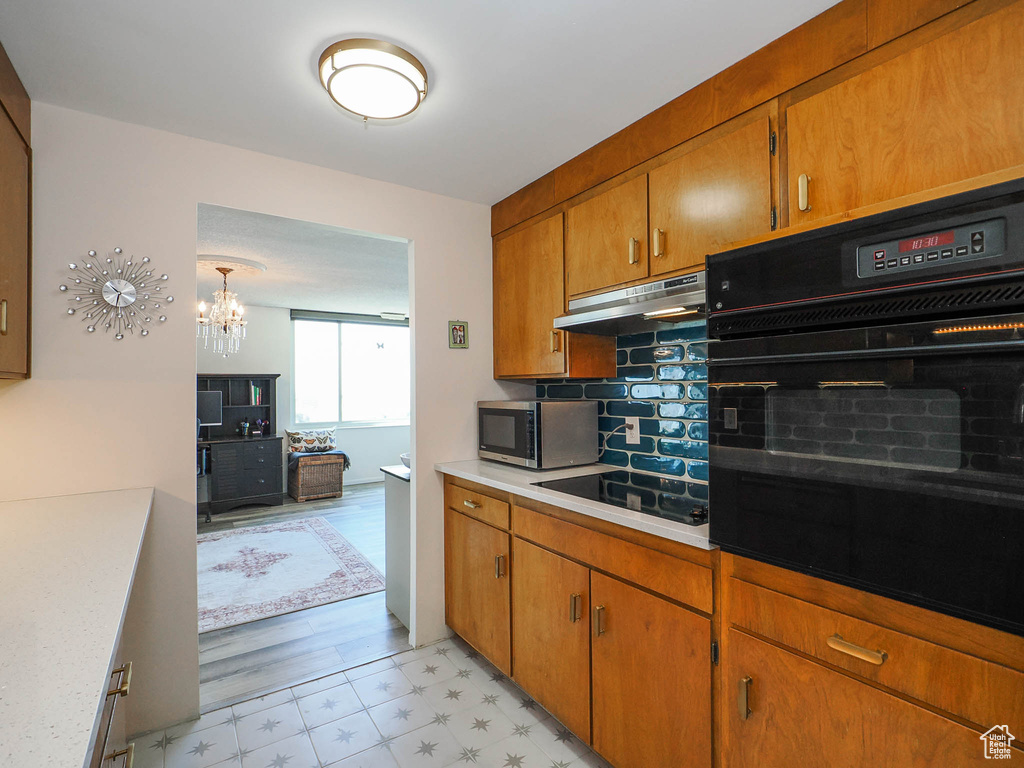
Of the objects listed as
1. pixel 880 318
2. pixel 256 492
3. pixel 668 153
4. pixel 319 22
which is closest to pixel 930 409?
pixel 880 318

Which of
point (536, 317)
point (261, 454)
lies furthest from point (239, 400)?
point (536, 317)

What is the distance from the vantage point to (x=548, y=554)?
6.39 ft

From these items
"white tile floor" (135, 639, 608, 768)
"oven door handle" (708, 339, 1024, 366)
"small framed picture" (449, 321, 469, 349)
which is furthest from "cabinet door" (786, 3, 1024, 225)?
"white tile floor" (135, 639, 608, 768)

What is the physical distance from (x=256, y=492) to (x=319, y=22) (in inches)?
209

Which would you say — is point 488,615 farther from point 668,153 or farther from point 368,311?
point 368,311

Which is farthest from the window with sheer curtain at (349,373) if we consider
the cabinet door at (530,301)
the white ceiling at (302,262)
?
the cabinet door at (530,301)

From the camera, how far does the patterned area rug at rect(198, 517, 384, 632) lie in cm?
308

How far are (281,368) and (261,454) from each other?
1.22 meters

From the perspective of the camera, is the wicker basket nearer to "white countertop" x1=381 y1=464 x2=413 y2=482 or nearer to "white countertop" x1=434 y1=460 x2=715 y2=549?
"white countertop" x1=381 y1=464 x2=413 y2=482

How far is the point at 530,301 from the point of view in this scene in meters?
2.54

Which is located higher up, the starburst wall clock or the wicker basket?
the starburst wall clock

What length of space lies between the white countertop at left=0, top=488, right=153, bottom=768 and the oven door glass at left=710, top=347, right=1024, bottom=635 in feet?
4.22

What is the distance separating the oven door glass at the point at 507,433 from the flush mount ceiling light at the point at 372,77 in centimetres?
133

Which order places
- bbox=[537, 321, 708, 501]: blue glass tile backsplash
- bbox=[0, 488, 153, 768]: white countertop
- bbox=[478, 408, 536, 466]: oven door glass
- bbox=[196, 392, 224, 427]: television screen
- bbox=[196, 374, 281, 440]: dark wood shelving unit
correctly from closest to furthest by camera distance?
bbox=[0, 488, 153, 768]: white countertop → bbox=[537, 321, 708, 501]: blue glass tile backsplash → bbox=[478, 408, 536, 466]: oven door glass → bbox=[196, 392, 224, 427]: television screen → bbox=[196, 374, 281, 440]: dark wood shelving unit
